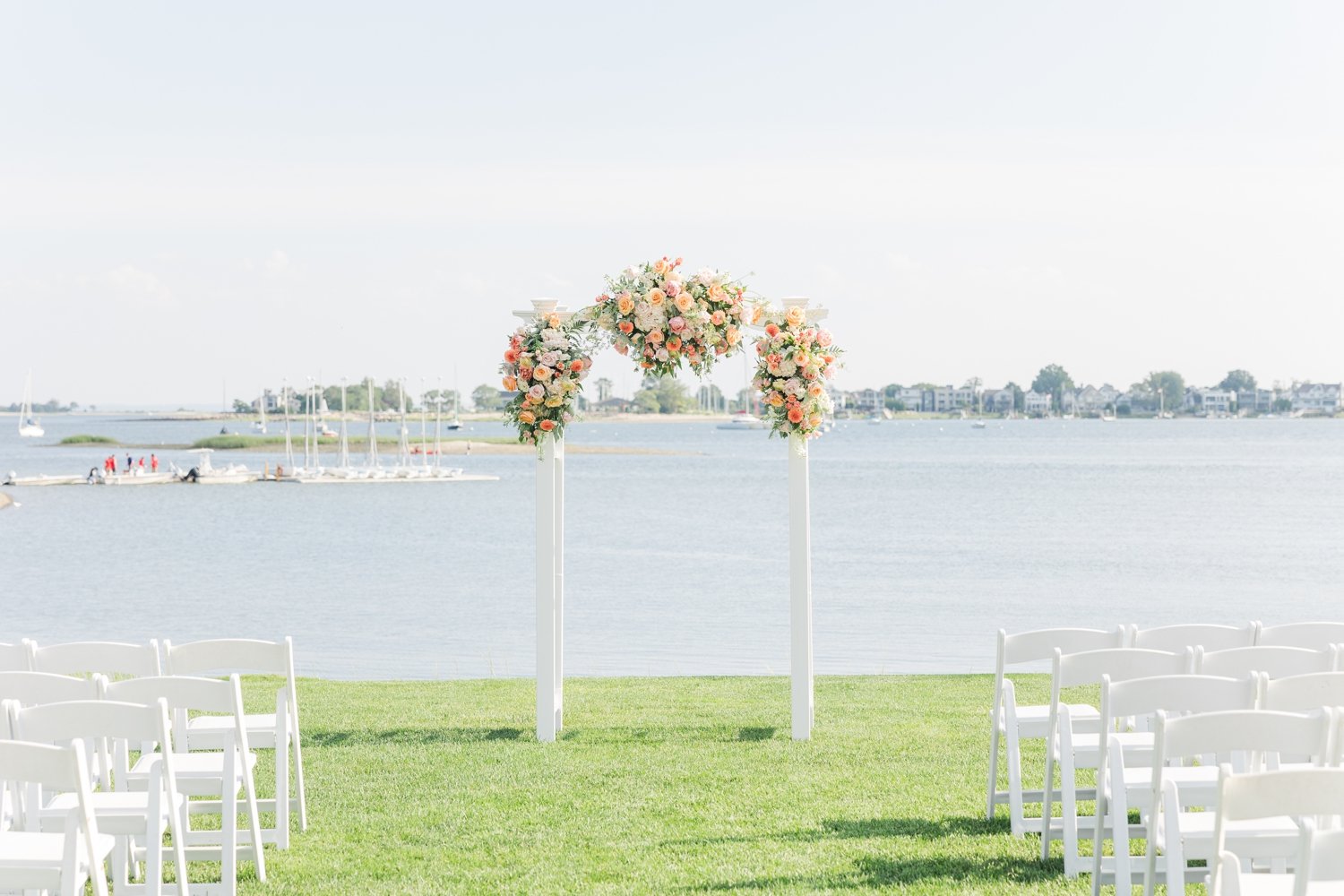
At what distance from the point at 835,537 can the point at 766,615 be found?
1853 centimetres

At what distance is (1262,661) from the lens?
5.86 m

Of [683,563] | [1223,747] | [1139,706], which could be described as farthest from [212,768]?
[683,563]

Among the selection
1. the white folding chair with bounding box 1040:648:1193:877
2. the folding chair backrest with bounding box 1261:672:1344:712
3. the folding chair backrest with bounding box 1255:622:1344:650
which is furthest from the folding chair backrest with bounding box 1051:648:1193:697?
the folding chair backrest with bounding box 1255:622:1344:650

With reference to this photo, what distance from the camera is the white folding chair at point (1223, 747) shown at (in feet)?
14.3

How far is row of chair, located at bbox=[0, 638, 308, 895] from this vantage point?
14.4 ft

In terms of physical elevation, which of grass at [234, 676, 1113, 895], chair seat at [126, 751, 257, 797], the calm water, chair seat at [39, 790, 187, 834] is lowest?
the calm water

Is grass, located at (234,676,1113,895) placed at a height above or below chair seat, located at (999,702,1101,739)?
below

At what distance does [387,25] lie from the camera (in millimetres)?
50188

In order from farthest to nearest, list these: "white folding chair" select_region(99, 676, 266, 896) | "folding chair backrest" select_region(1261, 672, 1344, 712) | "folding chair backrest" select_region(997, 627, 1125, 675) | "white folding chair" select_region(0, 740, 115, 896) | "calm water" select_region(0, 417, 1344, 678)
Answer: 1. "calm water" select_region(0, 417, 1344, 678)
2. "folding chair backrest" select_region(997, 627, 1125, 675)
3. "white folding chair" select_region(99, 676, 266, 896)
4. "folding chair backrest" select_region(1261, 672, 1344, 712)
5. "white folding chair" select_region(0, 740, 115, 896)

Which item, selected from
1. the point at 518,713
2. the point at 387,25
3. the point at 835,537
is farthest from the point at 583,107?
the point at 518,713

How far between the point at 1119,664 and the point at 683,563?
2932 cm

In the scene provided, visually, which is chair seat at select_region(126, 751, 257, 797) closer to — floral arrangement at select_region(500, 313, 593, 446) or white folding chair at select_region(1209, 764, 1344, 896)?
floral arrangement at select_region(500, 313, 593, 446)

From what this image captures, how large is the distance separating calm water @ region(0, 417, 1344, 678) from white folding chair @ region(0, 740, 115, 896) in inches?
471

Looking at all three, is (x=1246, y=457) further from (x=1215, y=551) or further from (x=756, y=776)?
(x=756, y=776)
